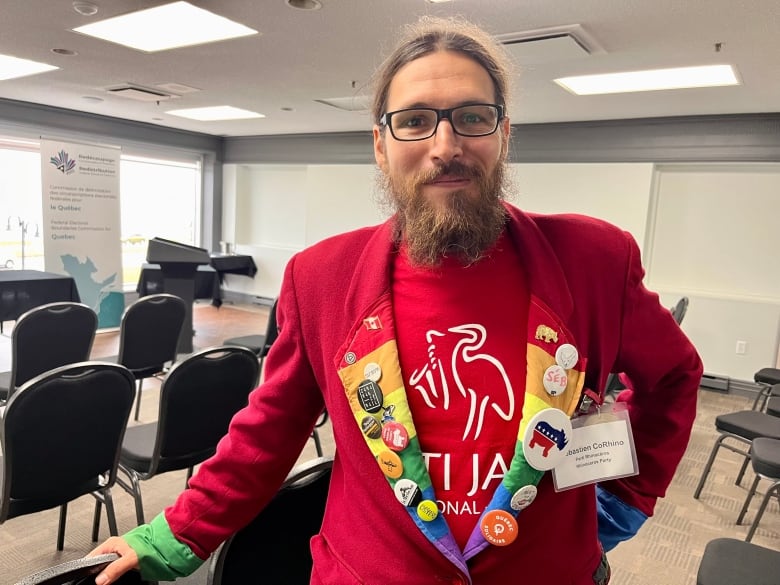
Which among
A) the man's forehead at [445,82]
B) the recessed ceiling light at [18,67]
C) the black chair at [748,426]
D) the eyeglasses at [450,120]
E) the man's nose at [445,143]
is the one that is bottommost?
the black chair at [748,426]

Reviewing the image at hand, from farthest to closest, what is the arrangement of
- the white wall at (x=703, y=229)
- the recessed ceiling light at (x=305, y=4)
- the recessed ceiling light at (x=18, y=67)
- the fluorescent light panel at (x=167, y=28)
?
the white wall at (x=703, y=229) → the recessed ceiling light at (x=18, y=67) → the fluorescent light panel at (x=167, y=28) → the recessed ceiling light at (x=305, y=4)

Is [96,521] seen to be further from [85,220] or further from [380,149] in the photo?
[85,220]

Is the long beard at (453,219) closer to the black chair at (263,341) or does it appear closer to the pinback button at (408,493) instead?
the pinback button at (408,493)

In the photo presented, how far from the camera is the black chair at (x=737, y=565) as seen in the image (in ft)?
4.98

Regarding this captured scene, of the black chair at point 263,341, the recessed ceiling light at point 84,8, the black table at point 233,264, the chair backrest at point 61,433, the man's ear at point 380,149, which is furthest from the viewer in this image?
the black table at point 233,264

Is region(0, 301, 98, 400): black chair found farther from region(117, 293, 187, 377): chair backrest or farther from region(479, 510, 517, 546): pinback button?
region(479, 510, 517, 546): pinback button

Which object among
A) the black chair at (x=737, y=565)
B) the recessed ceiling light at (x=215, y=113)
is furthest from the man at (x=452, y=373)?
the recessed ceiling light at (x=215, y=113)

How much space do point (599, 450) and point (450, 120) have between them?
1.90ft

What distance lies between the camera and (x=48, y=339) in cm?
318

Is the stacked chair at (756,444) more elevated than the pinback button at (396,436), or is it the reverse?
the pinback button at (396,436)

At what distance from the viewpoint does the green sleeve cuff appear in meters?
0.93

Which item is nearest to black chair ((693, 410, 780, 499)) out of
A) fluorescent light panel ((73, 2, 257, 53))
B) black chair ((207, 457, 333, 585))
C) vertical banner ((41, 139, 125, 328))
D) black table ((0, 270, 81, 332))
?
black chair ((207, 457, 333, 585))

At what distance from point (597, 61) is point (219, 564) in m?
3.93

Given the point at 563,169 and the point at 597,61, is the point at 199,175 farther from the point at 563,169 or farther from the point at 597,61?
the point at 597,61
